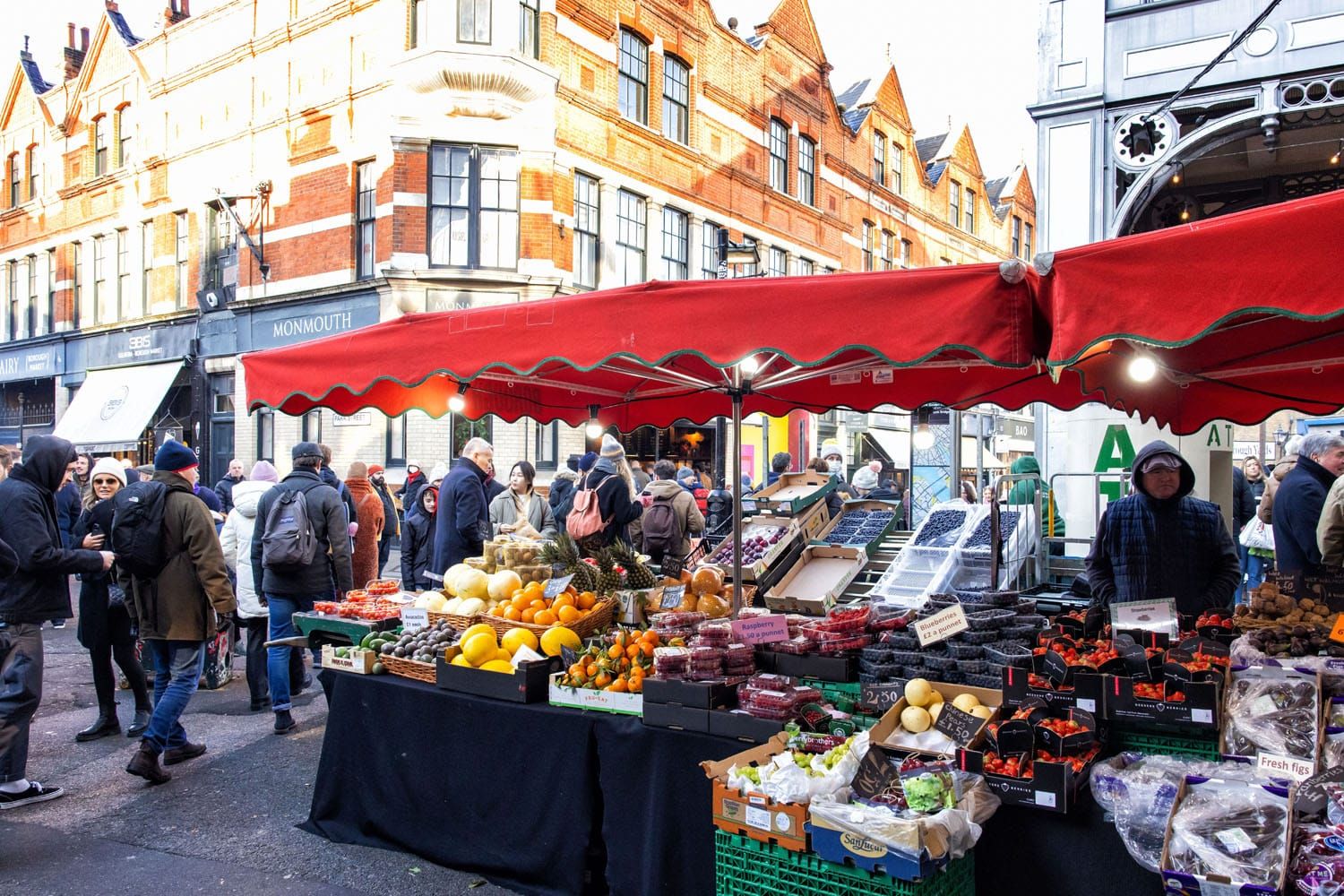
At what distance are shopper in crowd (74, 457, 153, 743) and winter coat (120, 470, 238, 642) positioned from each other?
52 centimetres

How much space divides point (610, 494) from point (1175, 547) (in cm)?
→ 439

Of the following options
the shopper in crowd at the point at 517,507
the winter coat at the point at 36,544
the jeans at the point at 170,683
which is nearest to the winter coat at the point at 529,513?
the shopper in crowd at the point at 517,507

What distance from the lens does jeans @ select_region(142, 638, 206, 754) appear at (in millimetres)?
5719

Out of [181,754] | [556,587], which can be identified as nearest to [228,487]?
[181,754]

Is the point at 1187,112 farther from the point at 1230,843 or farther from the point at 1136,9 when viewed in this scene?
the point at 1230,843

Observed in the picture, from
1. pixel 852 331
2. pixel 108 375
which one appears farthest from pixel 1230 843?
pixel 108 375

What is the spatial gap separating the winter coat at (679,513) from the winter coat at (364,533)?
8.68 feet

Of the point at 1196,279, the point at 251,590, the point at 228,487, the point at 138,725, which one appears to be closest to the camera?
the point at 1196,279

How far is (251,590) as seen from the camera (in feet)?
24.5

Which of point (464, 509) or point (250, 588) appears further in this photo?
point (464, 509)

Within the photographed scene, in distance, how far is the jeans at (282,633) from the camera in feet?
22.1

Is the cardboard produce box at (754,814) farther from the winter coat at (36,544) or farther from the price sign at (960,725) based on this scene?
the winter coat at (36,544)

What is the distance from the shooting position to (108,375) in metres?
23.2

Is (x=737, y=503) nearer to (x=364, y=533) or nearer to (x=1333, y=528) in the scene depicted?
(x=1333, y=528)
